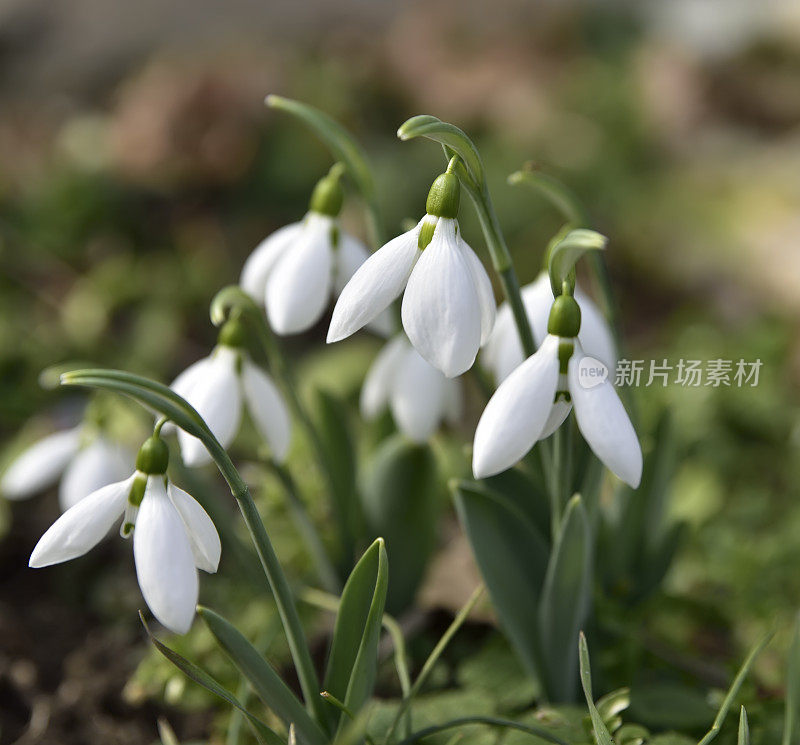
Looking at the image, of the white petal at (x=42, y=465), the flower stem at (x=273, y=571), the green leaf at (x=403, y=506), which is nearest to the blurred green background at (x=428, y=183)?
the green leaf at (x=403, y=506)

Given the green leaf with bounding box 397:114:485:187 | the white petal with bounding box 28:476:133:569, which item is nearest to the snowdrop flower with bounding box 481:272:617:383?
the green leaf with bounding box 397:114:485:187

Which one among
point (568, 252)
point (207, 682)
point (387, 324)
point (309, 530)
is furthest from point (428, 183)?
point (207, 682)

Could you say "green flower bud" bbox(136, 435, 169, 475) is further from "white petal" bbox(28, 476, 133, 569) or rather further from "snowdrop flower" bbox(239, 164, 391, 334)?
"snowdrop flower" bbox(239, 164, 391, 334)

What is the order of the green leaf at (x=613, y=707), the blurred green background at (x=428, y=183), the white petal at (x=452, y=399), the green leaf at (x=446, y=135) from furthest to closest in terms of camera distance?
the blurred green background at (x=428, y=183) → the white petal at (x=452, y=399) → the green leaf at (x=613, y=707) → the green leaf at (x=446, y=135)

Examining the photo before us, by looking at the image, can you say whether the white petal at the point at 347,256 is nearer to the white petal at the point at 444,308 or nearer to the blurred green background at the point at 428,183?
the white petal at the point at 444,308

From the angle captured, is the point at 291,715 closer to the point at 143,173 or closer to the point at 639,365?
the point at 639,365

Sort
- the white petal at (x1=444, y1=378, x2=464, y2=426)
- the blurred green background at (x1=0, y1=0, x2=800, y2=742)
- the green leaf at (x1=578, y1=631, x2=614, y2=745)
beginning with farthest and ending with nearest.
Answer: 1. the blurred green background at (x1=0, y1=0, x2=800, y2=742)
2. the white petal at (x1=444, y1=378, x2=464, y2=426)
3. the green leaf at (x1=578, y1=631, x2=614, y2=745)

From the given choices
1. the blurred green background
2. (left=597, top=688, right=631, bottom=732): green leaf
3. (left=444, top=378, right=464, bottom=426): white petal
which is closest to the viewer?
(left=597, top=688, right=631, bottom=732): green leaf
